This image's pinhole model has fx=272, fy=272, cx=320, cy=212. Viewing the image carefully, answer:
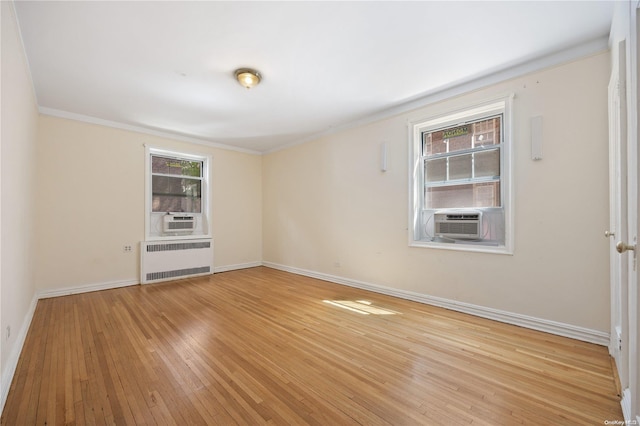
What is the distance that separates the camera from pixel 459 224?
3439 mm

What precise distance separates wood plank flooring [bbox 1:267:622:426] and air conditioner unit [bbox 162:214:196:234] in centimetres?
199

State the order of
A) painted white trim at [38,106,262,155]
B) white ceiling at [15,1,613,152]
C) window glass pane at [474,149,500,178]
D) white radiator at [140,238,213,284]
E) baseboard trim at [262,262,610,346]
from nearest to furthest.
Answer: white ceiling at [15,1,613,152] → baseboard trim at [262,262,610,346] → window glass pane at [474,149,500,178] → painted white trim at [38,106,262,155] → white radiator at [140,238,213,284]

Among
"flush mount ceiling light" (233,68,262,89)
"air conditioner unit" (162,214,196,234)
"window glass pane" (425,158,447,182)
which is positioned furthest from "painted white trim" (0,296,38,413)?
"window glass pane" (425,158,447,182)

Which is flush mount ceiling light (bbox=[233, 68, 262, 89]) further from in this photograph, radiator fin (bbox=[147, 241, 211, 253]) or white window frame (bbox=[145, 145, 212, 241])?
radiator fin (bbox=[147, 241, 211, 253])

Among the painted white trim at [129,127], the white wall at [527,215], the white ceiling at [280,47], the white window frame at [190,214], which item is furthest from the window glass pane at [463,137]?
the white window frame at [190,214]

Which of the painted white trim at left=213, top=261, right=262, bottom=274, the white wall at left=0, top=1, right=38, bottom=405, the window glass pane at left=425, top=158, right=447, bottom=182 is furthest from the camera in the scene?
the painted white trim at left=213, top=261, right=262, bottom=274

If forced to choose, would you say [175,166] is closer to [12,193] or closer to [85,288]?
[85,288]

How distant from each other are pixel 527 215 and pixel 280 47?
10.0 feet

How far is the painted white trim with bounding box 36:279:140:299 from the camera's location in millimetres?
3958

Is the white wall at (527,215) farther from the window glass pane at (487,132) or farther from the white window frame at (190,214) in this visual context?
the white window frame at (190,214)

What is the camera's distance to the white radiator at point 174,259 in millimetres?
4816

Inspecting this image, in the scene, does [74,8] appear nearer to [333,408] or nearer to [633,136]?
[333,408]

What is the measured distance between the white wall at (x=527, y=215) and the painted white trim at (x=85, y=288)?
3.65m

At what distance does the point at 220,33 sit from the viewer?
2.40 m
